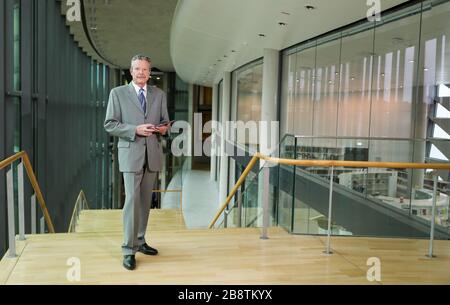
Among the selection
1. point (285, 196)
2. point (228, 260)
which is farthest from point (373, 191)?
point (228, 260)

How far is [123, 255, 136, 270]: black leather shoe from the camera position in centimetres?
323

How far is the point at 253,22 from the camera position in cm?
804

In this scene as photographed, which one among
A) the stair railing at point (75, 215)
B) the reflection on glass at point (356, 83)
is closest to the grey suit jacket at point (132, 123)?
the reflection on glass at point (356, 83)

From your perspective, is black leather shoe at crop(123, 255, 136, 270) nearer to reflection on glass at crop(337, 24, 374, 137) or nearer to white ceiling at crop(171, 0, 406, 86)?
white ceiling at crop(171, 0, 406, 86)

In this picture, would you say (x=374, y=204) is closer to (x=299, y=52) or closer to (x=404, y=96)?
(x=404, y=96)

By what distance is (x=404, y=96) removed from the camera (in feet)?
22.7

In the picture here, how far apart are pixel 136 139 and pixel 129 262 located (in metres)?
0.92

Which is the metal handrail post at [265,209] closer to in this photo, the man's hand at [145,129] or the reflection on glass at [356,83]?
the man's hand at [145,129]

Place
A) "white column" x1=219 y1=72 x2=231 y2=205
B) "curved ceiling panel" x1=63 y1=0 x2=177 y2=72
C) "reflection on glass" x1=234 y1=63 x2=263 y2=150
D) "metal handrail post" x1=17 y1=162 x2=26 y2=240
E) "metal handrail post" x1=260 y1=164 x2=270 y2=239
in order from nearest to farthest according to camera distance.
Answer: "metal handrail post" x1=17 y1=162 x2=26 y2=240, "metal handrail post" x1=260 y1=164 x2=270 y2=239, "curved ceiling panel" x1=63 y1=0 x2=177 y2=72, "reflection on glass" x1=234 y1=63 x2=263 y2=150, "white column" x1=219 y1=72 x2=231 y2=205

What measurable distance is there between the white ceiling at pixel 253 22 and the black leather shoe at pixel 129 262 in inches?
181

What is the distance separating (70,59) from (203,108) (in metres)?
18.8

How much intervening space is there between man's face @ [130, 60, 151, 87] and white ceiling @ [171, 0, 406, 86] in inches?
146

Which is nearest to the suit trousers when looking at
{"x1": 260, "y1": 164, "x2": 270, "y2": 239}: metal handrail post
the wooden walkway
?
the wooden walkway
